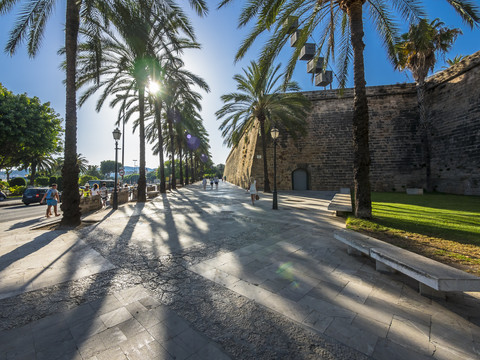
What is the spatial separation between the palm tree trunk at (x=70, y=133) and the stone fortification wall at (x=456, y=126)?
23.8 meters

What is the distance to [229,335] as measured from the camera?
6.81 feet

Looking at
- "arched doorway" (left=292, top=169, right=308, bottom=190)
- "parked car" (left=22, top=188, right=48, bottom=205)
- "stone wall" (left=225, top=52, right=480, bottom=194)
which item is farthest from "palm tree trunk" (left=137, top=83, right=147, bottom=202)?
"arched doorway" (left=292, top=169, right=308, bottom=190)

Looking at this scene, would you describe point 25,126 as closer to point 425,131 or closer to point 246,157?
point 246,157

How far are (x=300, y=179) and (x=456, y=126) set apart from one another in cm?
1269

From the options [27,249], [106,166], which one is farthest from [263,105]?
[106,166]

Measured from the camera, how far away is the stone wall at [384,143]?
53.6 feet

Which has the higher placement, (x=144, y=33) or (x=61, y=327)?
(x=144, y=33)

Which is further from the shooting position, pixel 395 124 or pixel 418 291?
pixel 395 124

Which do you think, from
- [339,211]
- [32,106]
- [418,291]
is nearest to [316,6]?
[339,211]

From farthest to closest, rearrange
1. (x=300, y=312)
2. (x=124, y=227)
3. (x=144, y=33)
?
(x=144, y=33), (x=124, y=227), (x=300, y=312)

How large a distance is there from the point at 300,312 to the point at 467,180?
20665 mm

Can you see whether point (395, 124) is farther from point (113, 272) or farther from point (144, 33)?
point (113, 272)

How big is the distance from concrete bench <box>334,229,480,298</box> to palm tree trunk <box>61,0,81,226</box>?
861 centimetres

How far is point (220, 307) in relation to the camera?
253cm
